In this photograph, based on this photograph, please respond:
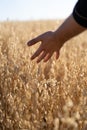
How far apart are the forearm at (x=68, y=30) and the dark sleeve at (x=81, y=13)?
3cm

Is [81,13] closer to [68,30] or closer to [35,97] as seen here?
[68,30]

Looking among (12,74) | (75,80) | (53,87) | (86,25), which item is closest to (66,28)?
(86,25)

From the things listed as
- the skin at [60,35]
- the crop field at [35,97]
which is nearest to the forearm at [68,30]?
the skin at [60,35]

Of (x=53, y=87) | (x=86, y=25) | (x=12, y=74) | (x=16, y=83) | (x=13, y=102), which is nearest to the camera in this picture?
(x=86, y=25)

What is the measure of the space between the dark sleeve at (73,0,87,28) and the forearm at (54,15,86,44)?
3 cm

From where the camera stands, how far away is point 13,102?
5.91ft

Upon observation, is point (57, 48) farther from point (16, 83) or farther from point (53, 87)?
point (16, 83)

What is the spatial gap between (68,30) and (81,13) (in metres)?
0.13

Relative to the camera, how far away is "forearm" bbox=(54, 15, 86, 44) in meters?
1.57

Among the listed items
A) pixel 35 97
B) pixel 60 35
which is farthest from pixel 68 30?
pixel 35 97

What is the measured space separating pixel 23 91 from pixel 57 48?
1.22 feet

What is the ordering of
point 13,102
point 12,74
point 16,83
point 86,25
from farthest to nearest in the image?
point 12,74, point 16,83, point 13,102, point 86,25

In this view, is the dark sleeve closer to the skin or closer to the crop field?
the skin

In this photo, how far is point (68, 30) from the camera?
160 cm
